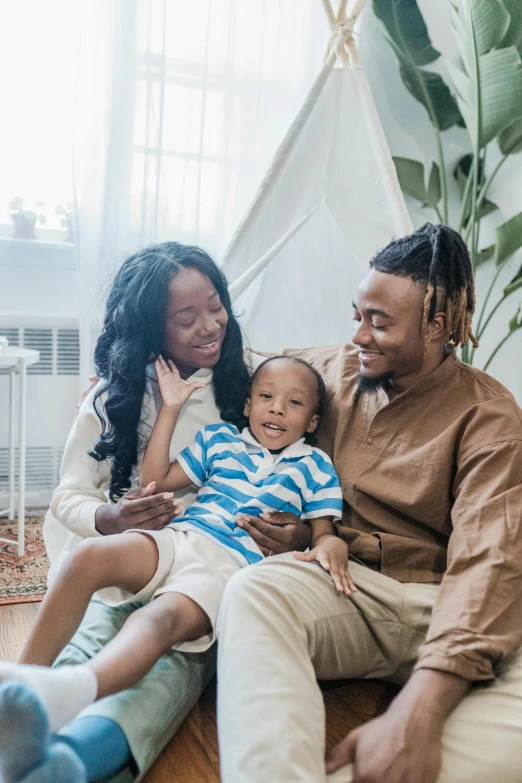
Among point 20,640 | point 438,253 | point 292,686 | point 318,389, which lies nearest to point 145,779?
point 292,686

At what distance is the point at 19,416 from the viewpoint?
210cm

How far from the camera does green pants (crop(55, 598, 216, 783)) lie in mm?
1059

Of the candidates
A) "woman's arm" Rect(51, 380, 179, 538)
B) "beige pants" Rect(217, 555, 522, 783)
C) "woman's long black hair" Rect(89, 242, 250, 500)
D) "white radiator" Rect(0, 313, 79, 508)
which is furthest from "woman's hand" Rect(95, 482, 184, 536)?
"white radiator" Rect(0, 313, 79, 508)

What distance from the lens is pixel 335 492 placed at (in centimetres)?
137

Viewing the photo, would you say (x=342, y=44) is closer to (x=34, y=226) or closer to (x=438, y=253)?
(x=438, y=253)

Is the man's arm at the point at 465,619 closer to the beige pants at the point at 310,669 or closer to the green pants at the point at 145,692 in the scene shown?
the beige pants at the point at 310,669

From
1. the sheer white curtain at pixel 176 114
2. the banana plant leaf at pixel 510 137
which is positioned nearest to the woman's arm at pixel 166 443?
the sheer white curtain at pixel 176 114

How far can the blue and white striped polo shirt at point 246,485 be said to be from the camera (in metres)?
1.33

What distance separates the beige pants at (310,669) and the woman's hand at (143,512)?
24 cm

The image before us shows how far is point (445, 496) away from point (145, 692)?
1.93 feet

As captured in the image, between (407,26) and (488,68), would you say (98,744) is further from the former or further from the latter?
(407,26)

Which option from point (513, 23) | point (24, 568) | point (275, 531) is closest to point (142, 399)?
point (275, 531)

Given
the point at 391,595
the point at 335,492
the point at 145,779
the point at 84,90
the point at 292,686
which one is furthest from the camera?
the point at 84,90

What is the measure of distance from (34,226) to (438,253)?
1551mm
